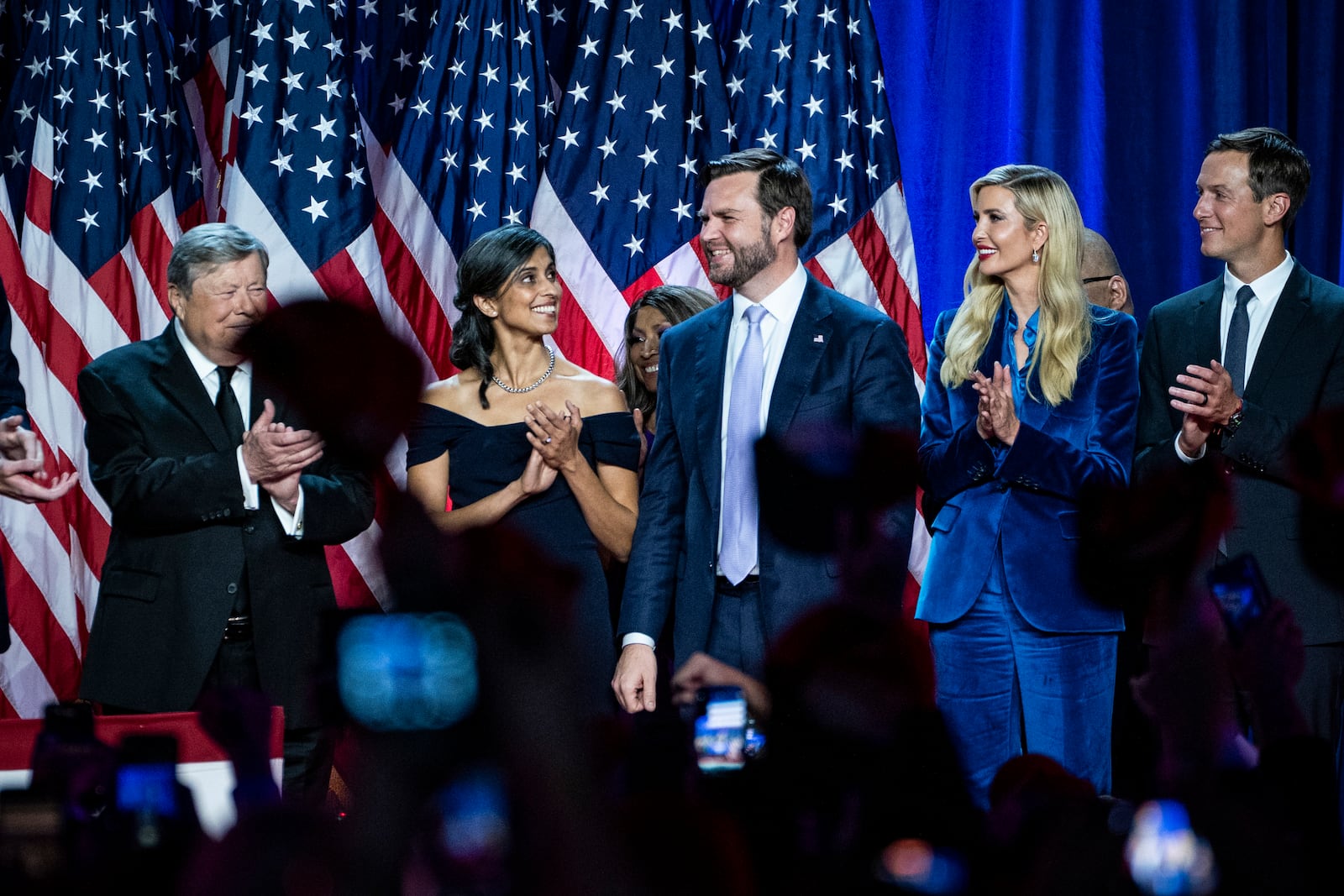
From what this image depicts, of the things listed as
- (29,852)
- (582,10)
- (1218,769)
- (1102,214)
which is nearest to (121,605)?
(29,852)

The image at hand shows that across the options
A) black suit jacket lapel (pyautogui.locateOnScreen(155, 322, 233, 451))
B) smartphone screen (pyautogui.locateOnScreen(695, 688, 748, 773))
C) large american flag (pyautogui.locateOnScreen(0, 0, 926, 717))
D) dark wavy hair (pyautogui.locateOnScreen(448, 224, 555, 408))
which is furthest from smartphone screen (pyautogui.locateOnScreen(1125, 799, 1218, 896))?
large american flag (pyautogui.locateOnScreen(0, 0, 926, 717))

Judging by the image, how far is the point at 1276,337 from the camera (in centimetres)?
206

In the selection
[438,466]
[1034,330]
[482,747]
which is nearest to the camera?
[482,747]

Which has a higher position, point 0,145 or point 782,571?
point 0,145

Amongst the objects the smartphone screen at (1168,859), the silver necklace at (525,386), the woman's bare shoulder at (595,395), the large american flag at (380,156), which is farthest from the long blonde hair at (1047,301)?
the smartphone screen at (1168,859)

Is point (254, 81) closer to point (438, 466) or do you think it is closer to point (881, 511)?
point (438, 466)

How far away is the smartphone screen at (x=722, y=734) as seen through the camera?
50cm

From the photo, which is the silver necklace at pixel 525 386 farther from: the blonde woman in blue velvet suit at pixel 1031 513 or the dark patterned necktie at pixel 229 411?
the blonde woman in blue velvet suit at pixel 1031 513

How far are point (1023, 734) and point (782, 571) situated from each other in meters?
0.46

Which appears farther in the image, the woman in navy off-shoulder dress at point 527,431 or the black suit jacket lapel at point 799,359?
the woman in navy off-shoulder dress at point 527,431

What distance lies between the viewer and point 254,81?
10.5ft

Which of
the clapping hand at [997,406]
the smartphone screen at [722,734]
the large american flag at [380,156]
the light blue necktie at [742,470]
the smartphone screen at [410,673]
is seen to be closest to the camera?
the smartphone screen at [410,673]

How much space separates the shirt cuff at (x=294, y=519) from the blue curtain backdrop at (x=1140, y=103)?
205 centimetres

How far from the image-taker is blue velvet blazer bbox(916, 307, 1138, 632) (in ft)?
5.98
